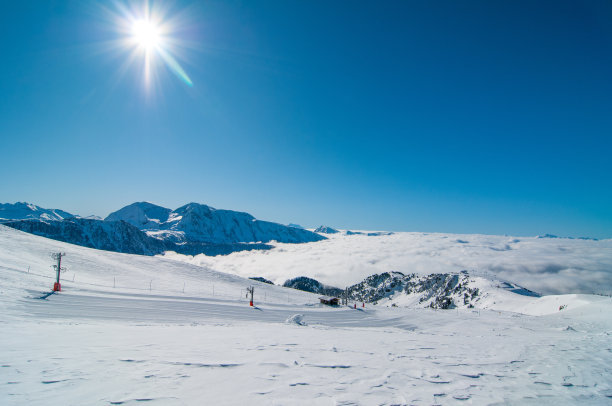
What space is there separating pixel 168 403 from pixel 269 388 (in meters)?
2.38

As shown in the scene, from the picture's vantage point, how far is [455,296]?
6457 inches

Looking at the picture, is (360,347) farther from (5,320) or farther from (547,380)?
(5,320)

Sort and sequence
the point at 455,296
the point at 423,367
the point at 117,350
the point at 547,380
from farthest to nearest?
the point at 455,296 → the point at 117,350 → the point at 423,367 → the point at 547,380

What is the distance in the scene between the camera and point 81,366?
8.38 metres

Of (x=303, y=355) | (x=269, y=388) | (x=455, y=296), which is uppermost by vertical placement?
(x=269, y=388)

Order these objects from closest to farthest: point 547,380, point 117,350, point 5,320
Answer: point 547,380 < point 117,350 < point 5,320

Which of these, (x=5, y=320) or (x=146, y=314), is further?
(x=146, y=314)

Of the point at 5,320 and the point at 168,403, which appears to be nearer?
the point at 168,403

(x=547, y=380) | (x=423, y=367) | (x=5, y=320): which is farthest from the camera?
(x=5, y=320)

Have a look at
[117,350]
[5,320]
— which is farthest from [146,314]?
[117,350]

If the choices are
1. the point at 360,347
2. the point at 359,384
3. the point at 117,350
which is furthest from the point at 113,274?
the point at 359,384

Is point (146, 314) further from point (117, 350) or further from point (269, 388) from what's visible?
point (269, 388)

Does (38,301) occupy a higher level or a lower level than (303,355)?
lower

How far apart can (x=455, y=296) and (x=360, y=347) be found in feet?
596
